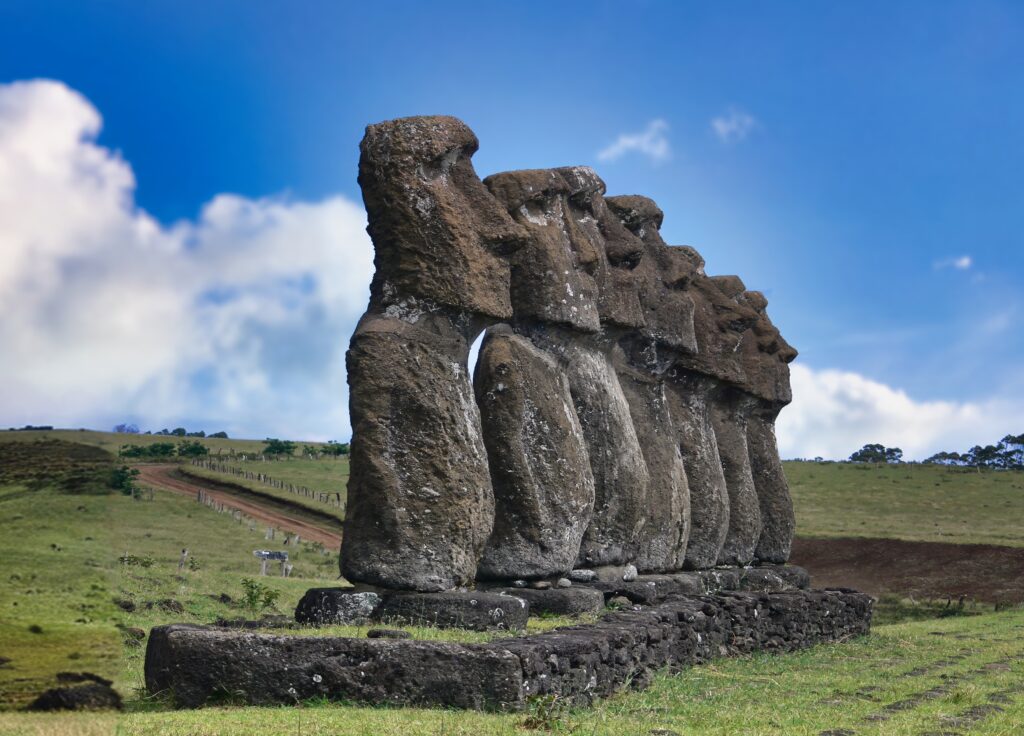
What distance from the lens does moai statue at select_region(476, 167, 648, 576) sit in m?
13.8

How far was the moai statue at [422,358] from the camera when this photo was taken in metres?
11.3

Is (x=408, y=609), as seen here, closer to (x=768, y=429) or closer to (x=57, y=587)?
(x=57, y=587)

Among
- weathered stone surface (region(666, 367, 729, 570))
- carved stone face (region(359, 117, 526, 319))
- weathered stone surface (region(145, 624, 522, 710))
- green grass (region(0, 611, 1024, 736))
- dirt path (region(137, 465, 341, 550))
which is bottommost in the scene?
green grass (region(0, 611, 1024, 736))

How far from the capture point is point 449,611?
10977 millimetres

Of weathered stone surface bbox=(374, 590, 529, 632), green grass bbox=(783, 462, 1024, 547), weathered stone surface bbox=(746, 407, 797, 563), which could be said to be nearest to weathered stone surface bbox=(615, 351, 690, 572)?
weathered stone surface bbox=(746, 407, 797, 563)

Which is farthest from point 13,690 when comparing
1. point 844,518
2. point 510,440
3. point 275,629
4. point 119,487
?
point 844,518

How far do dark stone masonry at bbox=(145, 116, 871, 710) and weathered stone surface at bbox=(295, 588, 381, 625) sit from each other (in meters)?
0.02

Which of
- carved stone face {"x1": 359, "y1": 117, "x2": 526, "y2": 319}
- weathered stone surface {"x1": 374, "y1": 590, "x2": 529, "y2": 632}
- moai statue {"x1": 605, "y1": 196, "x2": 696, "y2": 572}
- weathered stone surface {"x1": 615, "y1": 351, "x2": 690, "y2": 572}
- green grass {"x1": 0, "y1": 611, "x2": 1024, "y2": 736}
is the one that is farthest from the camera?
moai statue {"x1": 605, "y1": 196, "x2": 696, "y2": 572}

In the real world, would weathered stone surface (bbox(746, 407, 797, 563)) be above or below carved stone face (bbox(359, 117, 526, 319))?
below

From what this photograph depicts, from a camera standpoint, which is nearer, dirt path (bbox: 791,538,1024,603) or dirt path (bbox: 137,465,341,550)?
dirt path (bbox: 791,538,1024,603)

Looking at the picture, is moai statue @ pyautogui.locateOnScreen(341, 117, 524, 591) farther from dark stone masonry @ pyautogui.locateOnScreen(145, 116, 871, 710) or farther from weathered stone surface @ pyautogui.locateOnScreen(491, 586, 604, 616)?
weathered stone surface @ pyautogui.locateOnScreen(491, 586, 604, 616)

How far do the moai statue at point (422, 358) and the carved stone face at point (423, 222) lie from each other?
14 mm

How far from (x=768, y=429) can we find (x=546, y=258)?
473 inches

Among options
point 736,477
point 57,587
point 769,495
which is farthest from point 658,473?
point 57,587
